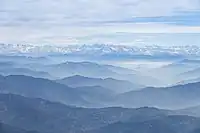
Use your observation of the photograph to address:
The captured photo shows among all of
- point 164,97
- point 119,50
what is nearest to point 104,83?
point 119,50

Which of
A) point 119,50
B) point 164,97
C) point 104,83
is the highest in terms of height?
point 119,50

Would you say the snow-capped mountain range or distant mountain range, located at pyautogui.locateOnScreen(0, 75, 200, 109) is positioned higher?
the snow-capped mountain range

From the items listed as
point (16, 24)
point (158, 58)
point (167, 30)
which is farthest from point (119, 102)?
point (16, 24)

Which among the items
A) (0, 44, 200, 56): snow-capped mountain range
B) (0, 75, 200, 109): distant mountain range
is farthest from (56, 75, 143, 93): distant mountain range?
(0, 44, 200, 56): snow-capped mountain range

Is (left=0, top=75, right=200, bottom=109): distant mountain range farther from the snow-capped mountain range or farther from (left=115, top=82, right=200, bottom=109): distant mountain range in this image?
the snow-capped mountain range

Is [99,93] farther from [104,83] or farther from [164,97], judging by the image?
[164,97]

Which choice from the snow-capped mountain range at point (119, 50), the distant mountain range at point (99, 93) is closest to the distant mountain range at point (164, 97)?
the distant mountain range at point (99, 93)

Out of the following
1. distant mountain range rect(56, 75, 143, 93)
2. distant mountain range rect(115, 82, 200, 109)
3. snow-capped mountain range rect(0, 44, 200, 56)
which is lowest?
distant mountain range rect(115, 82, 200, 109)

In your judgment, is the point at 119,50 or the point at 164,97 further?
the point at 119,50

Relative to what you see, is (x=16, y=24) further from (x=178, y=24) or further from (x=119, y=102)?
(x=178, y=24)

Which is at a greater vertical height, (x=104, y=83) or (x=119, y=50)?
(x=119, y=50)

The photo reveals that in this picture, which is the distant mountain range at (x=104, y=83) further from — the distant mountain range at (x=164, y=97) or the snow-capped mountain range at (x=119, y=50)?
the snow-capped mountain range at (x=119, y=50)
